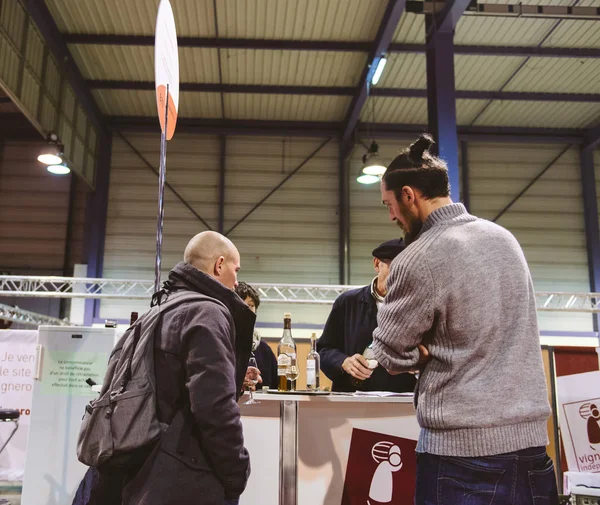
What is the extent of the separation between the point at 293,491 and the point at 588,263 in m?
10.8

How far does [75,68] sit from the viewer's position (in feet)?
31.9

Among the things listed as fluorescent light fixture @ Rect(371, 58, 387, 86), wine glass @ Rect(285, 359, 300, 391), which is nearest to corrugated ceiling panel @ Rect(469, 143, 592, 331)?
fluorescent light fixture @ Rect(371, 58, 387, 86)

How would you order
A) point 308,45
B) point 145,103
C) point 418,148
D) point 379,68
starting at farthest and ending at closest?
1. point 145,103
2. point 308,45
3. point 379,68
4. point 418,148

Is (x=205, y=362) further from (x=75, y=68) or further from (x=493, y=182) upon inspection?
(x=493, y=182)

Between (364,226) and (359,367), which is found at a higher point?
(364,226)

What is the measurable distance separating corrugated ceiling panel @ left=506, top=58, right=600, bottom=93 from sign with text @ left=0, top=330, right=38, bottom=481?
8949mm

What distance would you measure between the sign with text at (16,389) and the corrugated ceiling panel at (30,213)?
6173mm

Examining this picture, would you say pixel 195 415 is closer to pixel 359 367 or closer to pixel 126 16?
pixel 359 367

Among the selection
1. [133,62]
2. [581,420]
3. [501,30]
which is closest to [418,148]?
[581,420]

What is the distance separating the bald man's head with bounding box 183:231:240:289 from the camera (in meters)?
2.07

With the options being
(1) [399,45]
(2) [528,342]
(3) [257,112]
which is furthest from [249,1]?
(2) [528,342]

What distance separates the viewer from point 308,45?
354 inches

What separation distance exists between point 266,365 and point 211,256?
2.26m

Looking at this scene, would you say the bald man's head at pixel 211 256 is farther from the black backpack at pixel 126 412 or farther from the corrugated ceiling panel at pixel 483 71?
the corrugated ceiling panel at pixel 483 71
